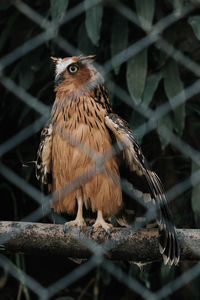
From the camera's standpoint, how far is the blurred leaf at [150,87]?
2.35 m

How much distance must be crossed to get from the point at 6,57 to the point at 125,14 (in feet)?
2.36

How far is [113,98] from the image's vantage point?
8.49ft

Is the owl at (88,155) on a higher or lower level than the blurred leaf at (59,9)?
lower

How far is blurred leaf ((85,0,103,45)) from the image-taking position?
2.20 m

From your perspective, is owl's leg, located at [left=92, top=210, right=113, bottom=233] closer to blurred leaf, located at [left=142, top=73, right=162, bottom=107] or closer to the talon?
the talon

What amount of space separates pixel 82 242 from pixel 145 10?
1.19 m

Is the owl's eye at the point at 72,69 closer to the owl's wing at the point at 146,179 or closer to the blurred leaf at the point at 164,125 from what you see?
the owl's wing at the point at 146,179

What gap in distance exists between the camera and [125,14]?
2.54m

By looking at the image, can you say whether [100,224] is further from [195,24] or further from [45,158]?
[195,24]

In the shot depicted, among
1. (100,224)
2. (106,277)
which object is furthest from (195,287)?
(100,224)

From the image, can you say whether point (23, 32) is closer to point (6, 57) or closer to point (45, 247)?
point (6, 57)

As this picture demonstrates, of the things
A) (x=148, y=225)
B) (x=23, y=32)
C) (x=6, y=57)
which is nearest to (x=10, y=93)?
(x=6, y=57)

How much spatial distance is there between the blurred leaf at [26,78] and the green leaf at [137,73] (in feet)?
1.73

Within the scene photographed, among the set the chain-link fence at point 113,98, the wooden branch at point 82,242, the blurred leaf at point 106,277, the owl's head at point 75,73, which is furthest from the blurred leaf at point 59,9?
the blurred leaf at point 106,277
